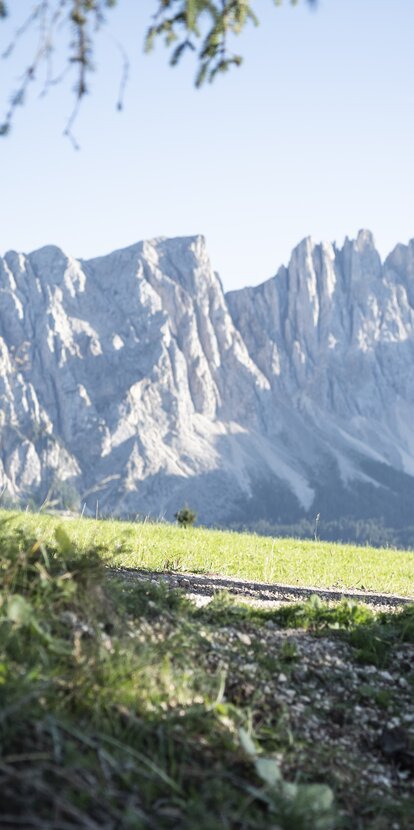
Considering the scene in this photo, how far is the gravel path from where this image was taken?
11.8 meters

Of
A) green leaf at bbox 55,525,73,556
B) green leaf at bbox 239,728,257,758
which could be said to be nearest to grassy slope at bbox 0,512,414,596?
green leaf at bbox 55,525,73,556

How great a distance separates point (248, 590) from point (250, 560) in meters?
6.99

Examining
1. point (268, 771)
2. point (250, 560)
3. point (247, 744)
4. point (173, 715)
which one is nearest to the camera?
point (268, 771)

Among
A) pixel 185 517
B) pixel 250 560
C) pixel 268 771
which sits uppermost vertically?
pixel 268 771

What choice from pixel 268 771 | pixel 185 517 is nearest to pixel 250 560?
pixel 268 771

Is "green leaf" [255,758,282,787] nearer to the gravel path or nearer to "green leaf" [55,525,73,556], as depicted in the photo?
"green leaf" [55,525,73,556]

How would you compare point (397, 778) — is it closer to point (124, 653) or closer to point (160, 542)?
point (124, 653)

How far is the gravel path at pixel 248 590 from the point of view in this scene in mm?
11797

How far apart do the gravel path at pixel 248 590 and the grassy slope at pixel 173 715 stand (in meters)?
2.87

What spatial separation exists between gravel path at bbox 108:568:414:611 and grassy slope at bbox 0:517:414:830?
2871 millimetres

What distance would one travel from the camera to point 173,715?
5.41m

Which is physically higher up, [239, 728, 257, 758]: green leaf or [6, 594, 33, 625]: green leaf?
[6, 594, 33, 625]: green leaf

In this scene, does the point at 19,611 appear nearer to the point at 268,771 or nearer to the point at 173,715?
the point at 173,715

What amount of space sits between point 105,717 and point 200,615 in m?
3.29
